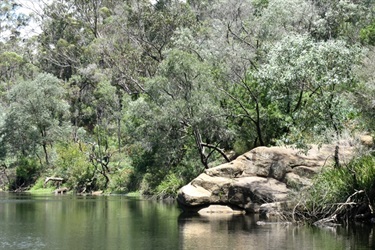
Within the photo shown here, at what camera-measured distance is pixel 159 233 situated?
77.1 feet

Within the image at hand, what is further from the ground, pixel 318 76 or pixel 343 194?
pixel 318 76

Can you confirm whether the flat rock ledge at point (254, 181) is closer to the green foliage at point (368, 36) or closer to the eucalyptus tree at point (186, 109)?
the eucalyptus tree at point (186, 109)

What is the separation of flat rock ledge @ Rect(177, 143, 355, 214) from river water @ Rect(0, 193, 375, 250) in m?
1.39

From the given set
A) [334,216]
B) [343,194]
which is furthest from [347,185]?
[334,216]

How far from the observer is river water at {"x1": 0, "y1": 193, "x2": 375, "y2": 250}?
20031 mm

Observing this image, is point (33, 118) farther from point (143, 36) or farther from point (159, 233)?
point (159, 233)

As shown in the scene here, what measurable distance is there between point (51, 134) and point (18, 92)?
19.0ft

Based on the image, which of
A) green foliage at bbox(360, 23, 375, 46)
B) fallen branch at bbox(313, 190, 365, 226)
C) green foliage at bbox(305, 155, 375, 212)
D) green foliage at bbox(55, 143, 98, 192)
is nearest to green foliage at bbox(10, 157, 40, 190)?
green foliage at bbox(55, 143, 98, 192)

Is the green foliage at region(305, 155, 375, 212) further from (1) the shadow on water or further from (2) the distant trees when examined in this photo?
(2) the distant trees

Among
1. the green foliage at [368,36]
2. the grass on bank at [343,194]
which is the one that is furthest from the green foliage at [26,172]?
the grass on bank at [343,194]

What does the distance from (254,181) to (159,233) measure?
9.48m

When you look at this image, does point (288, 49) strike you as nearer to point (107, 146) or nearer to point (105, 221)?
point (105, 221)

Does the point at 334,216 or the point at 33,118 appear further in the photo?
the point at 33,118

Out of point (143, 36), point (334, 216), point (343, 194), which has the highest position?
point (143, 36)
